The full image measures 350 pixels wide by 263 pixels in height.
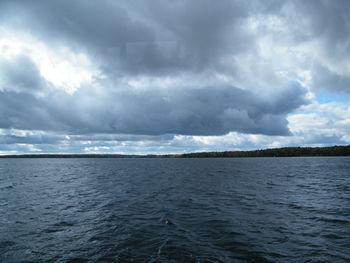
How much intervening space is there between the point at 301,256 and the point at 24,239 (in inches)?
689

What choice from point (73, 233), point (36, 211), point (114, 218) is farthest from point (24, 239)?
point (36, 211)

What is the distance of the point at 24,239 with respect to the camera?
49.0ft

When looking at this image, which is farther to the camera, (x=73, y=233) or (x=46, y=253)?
(x=73, y=233)

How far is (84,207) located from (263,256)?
19311 millimetres

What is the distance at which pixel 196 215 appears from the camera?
20578mm

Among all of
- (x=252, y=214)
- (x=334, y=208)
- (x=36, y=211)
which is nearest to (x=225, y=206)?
(x=252, y=214)

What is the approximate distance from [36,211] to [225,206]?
19.9 meters

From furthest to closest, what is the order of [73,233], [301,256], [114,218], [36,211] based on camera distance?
1. [36,211]
2. [114,218]
3. [73,233]
4. [301,256]

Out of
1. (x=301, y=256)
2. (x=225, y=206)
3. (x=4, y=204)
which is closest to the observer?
(x=301, y=256)

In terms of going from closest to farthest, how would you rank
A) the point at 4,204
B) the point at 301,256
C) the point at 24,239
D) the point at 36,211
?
1. the point at 301,256
2. the point at 24,239
3. the point at 36,211
4. the point at 4,204

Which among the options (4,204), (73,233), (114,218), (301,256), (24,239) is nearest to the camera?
(301,256)

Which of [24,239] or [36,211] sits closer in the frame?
[24,239]

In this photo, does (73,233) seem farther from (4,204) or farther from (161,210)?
(4,204)

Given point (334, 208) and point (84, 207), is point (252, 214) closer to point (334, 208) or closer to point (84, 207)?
point (334, 208)
